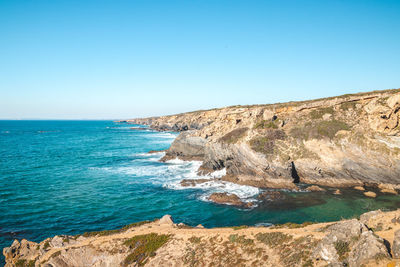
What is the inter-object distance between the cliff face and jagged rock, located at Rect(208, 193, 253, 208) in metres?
7.42

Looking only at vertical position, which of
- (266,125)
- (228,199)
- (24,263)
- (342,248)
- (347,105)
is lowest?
(228,199)

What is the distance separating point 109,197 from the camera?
34.1 meters

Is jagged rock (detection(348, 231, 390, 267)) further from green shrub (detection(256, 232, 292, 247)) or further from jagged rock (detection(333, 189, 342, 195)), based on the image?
jagged rock (detection(333, 189, 342, 195))

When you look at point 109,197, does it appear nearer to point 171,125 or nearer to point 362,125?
point 362,125

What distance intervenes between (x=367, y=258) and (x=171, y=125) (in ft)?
497

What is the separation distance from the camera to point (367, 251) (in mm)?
10133

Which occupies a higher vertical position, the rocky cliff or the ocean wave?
the rocky cliff

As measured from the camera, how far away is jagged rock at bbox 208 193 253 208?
2925cm

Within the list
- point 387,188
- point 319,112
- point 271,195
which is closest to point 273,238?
point 271,195

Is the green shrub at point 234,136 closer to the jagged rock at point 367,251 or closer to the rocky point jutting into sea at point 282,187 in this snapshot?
the rocky point jutting into sea at point 282,187

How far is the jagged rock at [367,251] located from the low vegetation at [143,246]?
12.0 meters

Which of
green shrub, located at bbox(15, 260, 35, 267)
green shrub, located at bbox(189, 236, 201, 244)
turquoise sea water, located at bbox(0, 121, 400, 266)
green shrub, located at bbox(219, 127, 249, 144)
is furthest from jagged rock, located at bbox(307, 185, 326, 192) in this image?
green shrub, located at bbox(15, 260, 35, 267)

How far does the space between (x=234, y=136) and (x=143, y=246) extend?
96.8 feet

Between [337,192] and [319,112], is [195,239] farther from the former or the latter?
[319,112]
